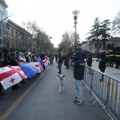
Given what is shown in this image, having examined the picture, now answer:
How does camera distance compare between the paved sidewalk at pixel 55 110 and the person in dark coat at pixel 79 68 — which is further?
the person in dark coat at pixel 79 68

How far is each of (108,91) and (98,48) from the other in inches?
4704

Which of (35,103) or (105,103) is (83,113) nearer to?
(105,103)

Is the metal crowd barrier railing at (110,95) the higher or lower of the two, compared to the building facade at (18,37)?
lower

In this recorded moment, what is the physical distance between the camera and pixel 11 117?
7160 millimetres

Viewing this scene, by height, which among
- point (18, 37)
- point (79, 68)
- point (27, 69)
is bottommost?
point (27, 69)

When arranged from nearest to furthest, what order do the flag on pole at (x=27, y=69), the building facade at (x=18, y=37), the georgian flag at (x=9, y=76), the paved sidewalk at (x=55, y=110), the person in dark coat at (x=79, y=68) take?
the paved sidewalk at (x=55, y=110), the person in dark coat at (x=79, y=68), the georgian flag at (x=9, y=76), the flag on pole at (x=27, y=69), the building facade at (x=18, y=37)

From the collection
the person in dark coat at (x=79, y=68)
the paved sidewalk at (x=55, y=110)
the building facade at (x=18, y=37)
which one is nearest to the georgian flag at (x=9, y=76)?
the paved sidewalk at (x=55, y=110)

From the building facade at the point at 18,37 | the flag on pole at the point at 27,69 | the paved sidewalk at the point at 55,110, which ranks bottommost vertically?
the paved sidewalk at the point at 55,110

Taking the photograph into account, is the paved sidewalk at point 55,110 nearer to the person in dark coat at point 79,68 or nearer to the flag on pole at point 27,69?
the person in dark coat at point 79,68

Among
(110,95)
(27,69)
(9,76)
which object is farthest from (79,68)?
(27,69)

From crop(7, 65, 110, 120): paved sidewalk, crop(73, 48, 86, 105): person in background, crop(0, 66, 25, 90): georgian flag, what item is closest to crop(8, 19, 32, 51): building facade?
crop(0, 66, 25, 90): georgian flag

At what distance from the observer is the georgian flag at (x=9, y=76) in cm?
1034

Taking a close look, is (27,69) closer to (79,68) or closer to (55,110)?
(79,68)

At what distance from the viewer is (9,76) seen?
10.8 metres
